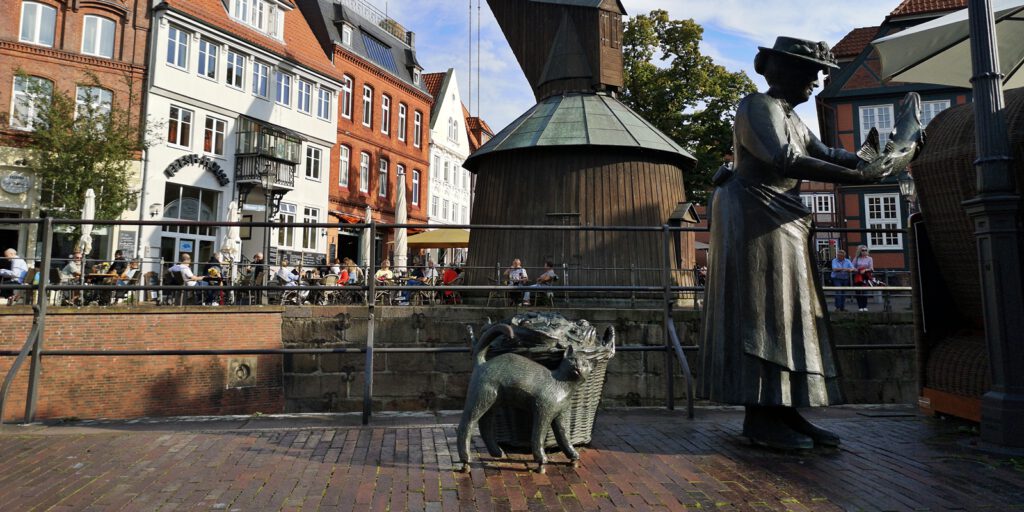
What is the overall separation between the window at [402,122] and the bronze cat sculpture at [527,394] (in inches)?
1373

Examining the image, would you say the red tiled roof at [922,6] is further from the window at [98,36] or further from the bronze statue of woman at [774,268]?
the window at [98,36]

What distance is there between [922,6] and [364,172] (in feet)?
97.9

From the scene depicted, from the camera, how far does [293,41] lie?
93.0 ft

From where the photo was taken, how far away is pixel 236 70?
82.0 feet

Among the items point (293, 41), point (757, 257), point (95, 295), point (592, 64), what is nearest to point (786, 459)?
point (757, 257)

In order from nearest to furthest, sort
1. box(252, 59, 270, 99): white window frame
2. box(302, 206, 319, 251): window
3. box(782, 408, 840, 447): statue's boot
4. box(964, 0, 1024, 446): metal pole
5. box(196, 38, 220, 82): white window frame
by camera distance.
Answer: box(964, 0, 1024, 446): metal pole, box(782, 408, 840, 447): statue's boot, box(196, 38, 220, 82): white window frame, box(252, 59, 270, 99): white window frame, box(302, 206, 319, 251): window

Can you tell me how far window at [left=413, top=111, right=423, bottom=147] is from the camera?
3850 centimetres

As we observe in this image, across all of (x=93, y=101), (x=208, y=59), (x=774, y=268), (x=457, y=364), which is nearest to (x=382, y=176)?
(x=208, y=59)

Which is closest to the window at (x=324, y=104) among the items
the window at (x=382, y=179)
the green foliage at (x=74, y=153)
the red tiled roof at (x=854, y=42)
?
the window at (x=382, y=179)

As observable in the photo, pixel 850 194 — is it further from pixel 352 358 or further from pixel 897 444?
pixel 897 444

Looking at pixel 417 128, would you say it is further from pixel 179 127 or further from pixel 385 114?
pixel 179 127

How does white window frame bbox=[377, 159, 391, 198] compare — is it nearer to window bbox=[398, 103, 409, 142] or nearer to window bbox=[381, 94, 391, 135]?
window bbox=[381, 94, 391, 135]

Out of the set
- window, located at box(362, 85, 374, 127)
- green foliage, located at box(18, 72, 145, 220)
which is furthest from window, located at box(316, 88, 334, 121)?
green foliage, located at box(18, 72, 145, 220)

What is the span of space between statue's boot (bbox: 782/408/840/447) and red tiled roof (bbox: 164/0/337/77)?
2499 centimetres
